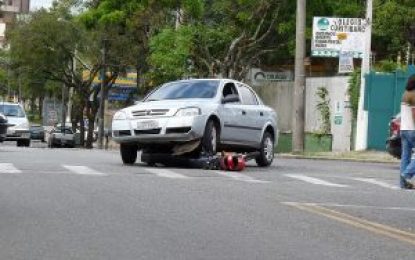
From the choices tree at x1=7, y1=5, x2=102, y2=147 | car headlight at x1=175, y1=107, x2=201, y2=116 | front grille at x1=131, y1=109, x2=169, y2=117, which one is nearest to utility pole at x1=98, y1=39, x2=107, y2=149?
tree at x1=7, y1=5, x2=102, y2=147

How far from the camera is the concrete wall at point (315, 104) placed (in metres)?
31.8

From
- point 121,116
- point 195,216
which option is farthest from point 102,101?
point 195,216

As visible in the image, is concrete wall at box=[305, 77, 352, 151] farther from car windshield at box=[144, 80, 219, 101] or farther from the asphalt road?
the asphalt road

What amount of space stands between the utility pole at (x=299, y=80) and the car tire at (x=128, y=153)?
39.7 feet

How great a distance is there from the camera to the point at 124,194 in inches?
476

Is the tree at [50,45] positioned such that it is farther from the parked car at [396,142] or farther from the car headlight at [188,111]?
the car headlight at [188,111]

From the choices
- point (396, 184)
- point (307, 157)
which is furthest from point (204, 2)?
point (396, 184)

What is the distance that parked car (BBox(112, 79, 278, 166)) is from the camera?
16469 mm

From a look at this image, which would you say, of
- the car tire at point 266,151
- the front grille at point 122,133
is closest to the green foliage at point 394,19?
the car tire at point 266,151

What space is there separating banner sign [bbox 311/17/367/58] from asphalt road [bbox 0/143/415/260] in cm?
1358

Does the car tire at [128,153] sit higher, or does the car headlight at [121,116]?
the car headlight at [121,116]

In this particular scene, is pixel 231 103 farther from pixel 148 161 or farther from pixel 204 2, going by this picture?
pixel 204 2

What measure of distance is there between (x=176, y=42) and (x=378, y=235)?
27516mm

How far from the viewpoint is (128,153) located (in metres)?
18.0
